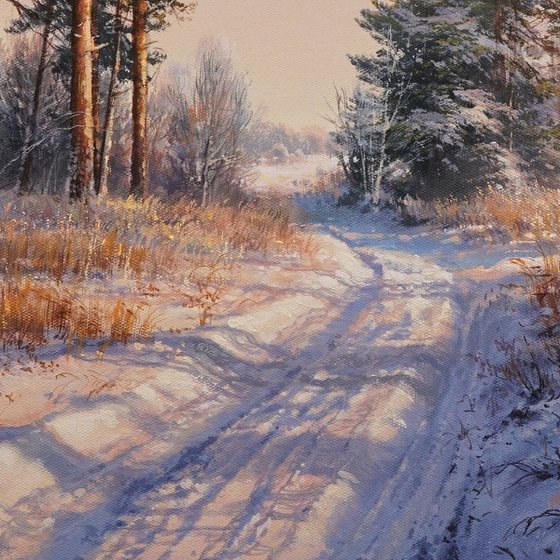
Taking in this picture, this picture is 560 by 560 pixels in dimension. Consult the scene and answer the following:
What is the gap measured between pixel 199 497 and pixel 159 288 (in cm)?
371

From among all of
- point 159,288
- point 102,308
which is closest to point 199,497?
point 102,308

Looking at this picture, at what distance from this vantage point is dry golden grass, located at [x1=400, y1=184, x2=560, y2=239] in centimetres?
1110

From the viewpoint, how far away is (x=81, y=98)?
28.6 ft

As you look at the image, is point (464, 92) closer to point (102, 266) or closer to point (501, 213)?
point (501, 213)

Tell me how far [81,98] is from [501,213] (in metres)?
9.60

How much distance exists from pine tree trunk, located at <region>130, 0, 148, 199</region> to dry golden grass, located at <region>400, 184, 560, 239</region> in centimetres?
828

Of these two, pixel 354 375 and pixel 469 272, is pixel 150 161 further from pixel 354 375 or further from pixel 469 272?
pixel 354 375

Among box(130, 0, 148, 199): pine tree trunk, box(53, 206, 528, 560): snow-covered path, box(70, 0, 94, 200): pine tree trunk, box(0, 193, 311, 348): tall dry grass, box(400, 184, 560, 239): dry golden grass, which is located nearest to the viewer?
box(53, 206, 528, 560): snow-covered path

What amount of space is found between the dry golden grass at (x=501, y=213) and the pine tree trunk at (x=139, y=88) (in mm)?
8279

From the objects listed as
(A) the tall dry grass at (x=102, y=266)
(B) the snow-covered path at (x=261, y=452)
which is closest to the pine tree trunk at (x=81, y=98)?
(A) the tall dry grass at (x=102, y=266)

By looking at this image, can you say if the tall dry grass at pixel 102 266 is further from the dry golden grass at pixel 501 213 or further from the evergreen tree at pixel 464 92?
the evergreen tree at pixel 464 92

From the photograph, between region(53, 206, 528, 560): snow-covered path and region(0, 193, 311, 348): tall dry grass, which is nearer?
region(53, 206, 528, 560): snow-covered path

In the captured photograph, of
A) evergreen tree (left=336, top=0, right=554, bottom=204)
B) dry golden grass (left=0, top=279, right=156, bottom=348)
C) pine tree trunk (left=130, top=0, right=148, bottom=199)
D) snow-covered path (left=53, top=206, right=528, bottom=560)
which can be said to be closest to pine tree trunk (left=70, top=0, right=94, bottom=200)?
pine tree trunk (left=130, top=0, right=148, bottom=199)

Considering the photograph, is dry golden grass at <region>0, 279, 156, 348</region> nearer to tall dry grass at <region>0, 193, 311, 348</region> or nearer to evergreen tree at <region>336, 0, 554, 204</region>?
tall dry grass at <region>0, 193, 311, 348</region>
